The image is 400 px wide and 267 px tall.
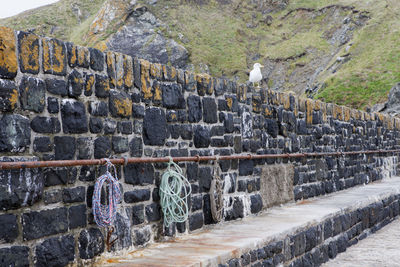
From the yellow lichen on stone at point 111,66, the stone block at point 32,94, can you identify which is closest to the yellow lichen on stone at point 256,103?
the yellow lichen on stone at point 111,66

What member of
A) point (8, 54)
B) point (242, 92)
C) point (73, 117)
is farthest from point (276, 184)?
point (8, 54)

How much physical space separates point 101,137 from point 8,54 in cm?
98

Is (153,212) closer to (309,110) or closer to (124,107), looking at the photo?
(124,107)

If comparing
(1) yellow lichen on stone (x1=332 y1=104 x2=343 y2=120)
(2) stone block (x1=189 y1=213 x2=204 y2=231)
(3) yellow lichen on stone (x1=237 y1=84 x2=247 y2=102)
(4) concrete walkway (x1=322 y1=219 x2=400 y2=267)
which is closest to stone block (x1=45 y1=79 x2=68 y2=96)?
(2) stone block (x1=189 y1=213 x2=204 y2=231)

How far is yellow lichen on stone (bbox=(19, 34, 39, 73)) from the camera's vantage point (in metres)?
3.02

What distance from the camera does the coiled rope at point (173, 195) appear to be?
4.18 meters

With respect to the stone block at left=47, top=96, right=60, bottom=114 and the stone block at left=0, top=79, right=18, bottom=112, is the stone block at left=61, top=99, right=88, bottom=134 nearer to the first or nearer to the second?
the stone block at left=47, top=96, right=60, bottom=114

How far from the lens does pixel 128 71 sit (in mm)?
3938

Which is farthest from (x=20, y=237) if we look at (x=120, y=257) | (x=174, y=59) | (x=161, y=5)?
(x=161, y=5)

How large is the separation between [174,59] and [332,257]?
96.1ft

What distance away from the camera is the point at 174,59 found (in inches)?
1341

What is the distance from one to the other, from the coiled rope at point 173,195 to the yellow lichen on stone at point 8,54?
174 cm

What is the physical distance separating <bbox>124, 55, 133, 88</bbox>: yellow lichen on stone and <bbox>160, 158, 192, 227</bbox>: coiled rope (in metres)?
0.84

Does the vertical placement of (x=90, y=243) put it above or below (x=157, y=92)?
below
